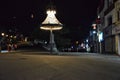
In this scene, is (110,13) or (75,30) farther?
(75,30)

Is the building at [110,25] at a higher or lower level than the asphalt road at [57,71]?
higher

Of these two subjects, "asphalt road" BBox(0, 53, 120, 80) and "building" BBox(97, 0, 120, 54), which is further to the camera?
"building" BBox(97, 0, 120, 54)

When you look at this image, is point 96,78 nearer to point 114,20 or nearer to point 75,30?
point 114,20

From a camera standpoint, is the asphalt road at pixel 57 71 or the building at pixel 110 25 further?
the building at pixel 110 25

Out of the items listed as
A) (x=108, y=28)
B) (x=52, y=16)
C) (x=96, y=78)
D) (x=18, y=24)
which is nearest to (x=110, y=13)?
(x=108, y=28)

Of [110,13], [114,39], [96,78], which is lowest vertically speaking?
[96,78]

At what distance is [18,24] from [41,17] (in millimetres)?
22386

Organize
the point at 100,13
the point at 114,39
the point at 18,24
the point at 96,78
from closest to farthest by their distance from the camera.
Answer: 1. the point at 96,78
2. the point at 114,39
3. the point at 100,13
4. the point at 18,24

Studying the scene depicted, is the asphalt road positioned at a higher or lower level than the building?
lower

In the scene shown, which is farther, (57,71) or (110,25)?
(110,25)

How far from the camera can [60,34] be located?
2990 inches

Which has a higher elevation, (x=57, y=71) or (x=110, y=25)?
(x=110, y=25)

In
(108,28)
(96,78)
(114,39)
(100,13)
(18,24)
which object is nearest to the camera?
(96,78)

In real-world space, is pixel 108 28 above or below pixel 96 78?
above
